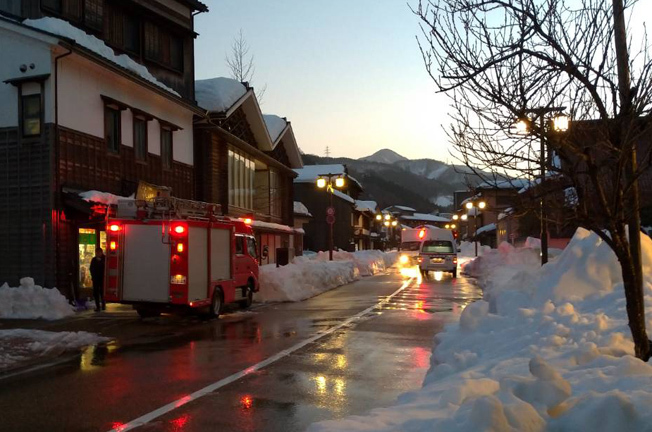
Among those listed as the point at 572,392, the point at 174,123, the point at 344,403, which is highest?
the point at 174,123

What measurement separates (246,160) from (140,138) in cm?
1070

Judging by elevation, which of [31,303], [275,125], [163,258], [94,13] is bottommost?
[31,303]

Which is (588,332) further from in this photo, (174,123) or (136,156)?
(174,123)

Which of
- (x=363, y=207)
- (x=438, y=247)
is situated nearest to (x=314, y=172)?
(x=363, y=207)

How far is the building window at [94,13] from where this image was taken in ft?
66.7

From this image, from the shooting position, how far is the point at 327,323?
14.3 meters

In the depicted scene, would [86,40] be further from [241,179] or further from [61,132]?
[241,179]

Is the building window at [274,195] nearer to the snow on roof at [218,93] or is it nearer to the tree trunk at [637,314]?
Result: the snow on roof at [218,93]

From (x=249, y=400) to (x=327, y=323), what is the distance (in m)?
7.23

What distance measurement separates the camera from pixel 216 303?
52.6 feet

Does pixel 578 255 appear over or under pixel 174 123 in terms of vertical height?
under

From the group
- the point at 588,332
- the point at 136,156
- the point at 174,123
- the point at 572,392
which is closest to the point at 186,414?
the point at 572,392

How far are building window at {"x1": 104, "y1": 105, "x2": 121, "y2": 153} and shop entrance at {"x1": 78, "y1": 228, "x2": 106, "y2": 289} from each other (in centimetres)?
287

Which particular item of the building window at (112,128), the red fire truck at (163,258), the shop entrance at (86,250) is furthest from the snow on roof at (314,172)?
the red fire truck at (163,258)
